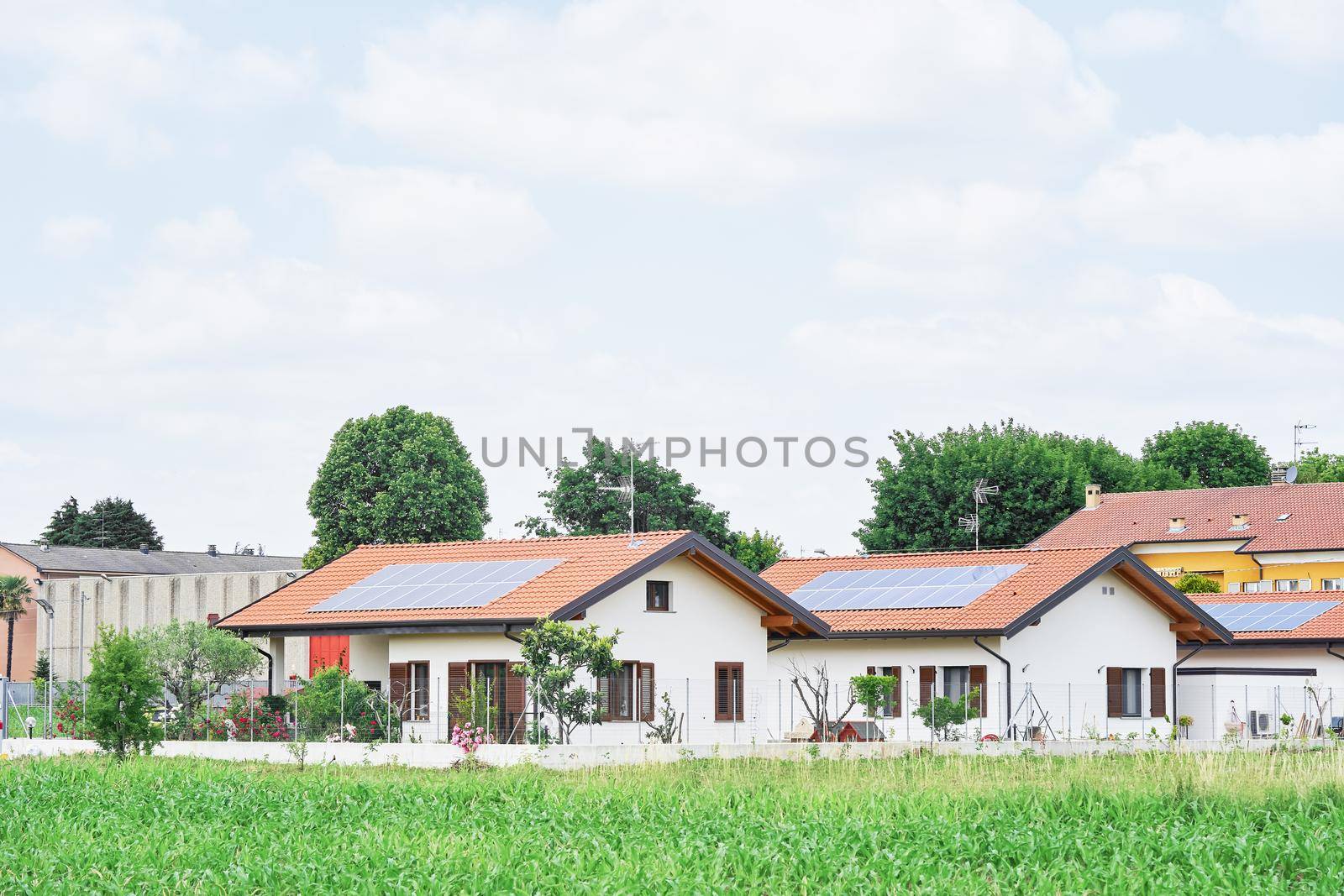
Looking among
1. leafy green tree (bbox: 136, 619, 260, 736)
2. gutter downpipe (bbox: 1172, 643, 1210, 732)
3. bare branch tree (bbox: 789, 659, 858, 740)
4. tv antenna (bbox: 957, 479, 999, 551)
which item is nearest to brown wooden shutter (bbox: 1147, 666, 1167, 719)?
gutter downpipe (bbox: 1172, 643, 1210, 732)

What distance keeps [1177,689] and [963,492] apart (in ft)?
101

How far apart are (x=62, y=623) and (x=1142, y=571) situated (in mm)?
47192

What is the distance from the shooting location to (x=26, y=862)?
1541cm

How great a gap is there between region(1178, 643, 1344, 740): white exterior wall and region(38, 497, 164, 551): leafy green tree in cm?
7551

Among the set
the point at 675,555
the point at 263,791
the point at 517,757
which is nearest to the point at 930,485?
the point at 675,555

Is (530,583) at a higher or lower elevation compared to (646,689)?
higher

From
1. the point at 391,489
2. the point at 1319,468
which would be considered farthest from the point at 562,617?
the point at 1319,468

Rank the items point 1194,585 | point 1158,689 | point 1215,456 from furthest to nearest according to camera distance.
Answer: point 1215,456
point 1194,585
point 1158,689

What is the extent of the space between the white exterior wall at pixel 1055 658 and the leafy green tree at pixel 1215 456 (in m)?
49.9

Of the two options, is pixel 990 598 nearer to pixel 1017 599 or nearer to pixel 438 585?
pixel 1017 599

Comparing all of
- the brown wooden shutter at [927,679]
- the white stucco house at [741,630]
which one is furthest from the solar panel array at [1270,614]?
the brown wooden shutter at [927,679]

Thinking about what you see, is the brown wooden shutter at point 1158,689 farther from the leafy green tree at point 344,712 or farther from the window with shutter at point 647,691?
the leafy green tree at point 344,712

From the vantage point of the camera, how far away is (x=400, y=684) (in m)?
33.4

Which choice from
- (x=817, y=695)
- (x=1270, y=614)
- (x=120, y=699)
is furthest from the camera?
(x=1270, y=614)
